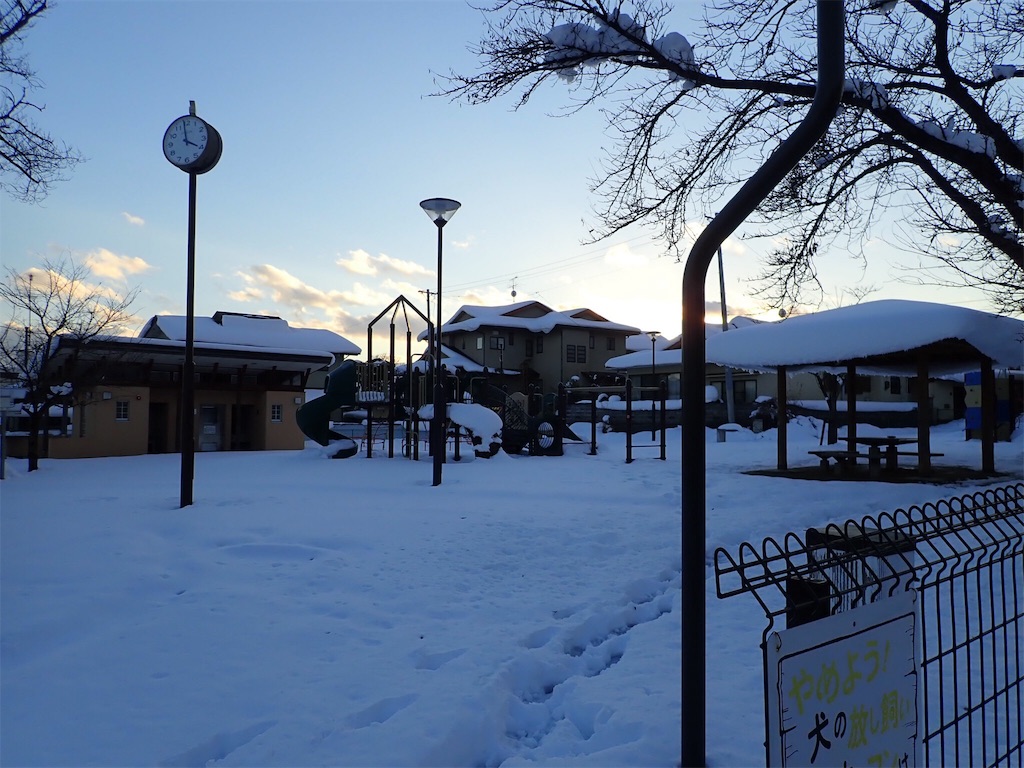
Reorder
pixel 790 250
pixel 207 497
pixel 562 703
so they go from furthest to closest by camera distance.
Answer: pixel 790 250 → pixel 207 497 → pixel 562 703

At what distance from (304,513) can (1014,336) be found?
43.4ft

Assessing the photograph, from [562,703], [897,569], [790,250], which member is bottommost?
[562,703]

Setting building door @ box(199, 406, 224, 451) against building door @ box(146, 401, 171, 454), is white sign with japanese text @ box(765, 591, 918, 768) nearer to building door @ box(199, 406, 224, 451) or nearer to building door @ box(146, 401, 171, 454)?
building door @ box(199, 406, 224, 451)

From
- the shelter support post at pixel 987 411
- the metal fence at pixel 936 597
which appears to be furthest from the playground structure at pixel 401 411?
the metal fence at pixel 936 597

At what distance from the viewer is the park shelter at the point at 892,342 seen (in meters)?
12.5

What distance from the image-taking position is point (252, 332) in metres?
28.8

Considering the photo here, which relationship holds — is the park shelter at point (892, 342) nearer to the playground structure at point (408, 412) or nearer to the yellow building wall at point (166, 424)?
the playground structure at point (408, 412)

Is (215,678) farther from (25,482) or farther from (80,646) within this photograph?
(25,482)

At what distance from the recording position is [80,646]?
441 cm

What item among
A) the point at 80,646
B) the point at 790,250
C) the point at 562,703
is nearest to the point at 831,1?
the point at 562,703

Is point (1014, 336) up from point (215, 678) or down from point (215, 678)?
up

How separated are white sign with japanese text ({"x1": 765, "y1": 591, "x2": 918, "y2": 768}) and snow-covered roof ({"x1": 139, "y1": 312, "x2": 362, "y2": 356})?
87.4 ft

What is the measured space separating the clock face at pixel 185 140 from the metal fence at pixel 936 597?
30.6ft

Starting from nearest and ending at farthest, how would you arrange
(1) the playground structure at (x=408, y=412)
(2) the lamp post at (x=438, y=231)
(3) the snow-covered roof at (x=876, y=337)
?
(3) the snow-covered roof at (x=876, y=337) → (2) the lamp post at (x=438, y=231) → (1) the playground structure at (x=408, y=412)
